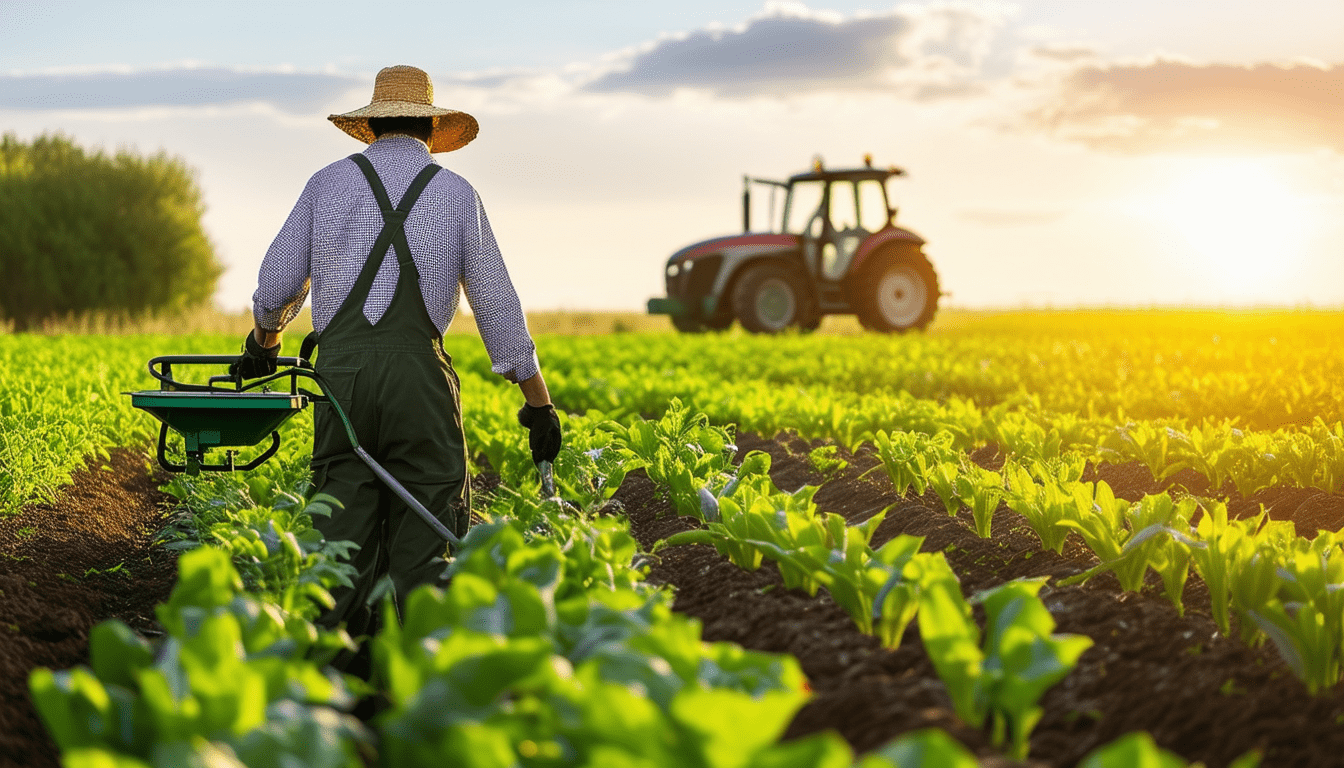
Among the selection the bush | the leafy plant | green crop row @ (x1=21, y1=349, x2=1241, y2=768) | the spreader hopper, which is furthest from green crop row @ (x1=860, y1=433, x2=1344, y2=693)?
the bush

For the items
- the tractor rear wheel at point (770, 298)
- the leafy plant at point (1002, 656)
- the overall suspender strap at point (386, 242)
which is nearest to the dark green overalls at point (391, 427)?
the overall suspender strap at point (386, 242)

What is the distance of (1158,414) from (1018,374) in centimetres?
249

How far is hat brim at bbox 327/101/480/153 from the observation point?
3.84 metres

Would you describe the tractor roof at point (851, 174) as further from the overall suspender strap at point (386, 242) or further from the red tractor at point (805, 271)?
the overall suspender strap at point (386, 242)

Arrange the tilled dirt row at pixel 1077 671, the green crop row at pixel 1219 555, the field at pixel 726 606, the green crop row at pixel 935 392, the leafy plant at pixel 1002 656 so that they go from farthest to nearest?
the green crop row at pixel 935 392 < the green crop row at pixel 1219 555 < the tilled dirt row at pixel 1077 671 < the leafy plant at pixel 1002 656 < the field at pixel 726 606

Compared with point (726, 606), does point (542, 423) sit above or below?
above

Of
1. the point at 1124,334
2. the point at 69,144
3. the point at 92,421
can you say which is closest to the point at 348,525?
the point at 92,421

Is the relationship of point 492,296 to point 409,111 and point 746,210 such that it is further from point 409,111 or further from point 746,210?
point 746,210

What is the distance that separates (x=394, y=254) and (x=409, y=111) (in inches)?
20.3

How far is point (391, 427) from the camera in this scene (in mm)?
3686

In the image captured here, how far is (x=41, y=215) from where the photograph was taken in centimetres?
2900

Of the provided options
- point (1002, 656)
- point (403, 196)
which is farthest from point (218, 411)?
point (1002, 656)

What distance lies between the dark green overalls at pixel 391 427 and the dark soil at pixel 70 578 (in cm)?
88

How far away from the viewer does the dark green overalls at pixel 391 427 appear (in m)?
3.66
